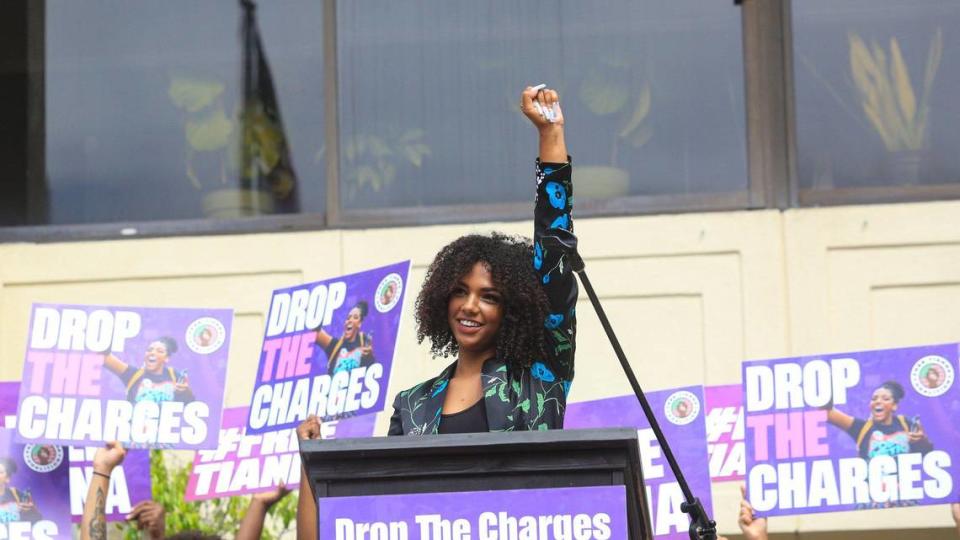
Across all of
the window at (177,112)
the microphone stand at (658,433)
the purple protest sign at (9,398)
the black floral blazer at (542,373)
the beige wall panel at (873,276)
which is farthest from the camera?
the window at (177,112)

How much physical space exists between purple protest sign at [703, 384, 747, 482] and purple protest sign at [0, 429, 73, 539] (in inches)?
85.4

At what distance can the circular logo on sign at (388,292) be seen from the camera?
5293 mm

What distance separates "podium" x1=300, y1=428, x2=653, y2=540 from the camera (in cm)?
282

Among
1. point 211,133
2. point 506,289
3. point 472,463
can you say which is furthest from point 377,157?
point 472,463

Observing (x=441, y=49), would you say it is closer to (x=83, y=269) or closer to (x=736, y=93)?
(x=736, y=93)

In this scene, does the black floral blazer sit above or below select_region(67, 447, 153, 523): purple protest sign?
above

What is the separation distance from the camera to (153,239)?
7.19 metres

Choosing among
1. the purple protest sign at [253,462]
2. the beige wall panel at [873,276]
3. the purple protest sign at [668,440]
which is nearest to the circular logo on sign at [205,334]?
the purple protest sign at [253,462]

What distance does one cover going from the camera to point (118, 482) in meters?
5.57

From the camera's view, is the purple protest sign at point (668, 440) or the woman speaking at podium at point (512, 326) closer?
the woman speaking at podium at point (512, 326)

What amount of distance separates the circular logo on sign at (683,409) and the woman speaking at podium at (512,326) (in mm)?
1907

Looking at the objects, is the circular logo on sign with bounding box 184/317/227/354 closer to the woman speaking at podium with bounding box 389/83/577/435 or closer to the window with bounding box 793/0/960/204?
the woman speaking at podium with bounding box 389/83/577/435

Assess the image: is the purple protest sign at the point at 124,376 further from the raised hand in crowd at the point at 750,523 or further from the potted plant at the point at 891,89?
the potted plant at the point at 891,89

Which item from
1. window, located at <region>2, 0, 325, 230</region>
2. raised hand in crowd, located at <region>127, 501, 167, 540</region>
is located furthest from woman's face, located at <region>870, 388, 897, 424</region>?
window, located at <region>2, 0, 325, 230</region>
